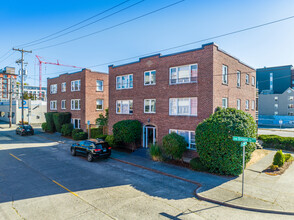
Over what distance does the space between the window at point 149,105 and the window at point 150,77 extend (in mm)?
1722

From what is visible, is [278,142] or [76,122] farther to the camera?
[76,122]

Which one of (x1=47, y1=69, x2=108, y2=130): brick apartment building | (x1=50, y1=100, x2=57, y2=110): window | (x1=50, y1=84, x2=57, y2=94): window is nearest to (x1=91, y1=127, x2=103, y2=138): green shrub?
(x1=47, y1=69, x2=108, y2=130): brick apartment building

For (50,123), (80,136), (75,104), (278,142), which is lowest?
(80,136)

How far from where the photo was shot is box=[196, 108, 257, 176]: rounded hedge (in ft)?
38.3

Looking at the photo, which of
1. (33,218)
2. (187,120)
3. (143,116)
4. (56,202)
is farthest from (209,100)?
(33,218)

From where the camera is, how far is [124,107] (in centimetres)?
2158

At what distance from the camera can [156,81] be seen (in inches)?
728

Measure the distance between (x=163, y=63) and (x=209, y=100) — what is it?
A: 18.2 ft

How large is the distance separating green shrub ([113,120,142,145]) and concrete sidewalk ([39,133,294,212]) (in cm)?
405

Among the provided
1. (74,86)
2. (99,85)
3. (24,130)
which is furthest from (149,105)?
(24,130)

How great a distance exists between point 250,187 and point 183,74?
9888mm

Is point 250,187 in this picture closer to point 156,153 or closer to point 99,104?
point 156,153

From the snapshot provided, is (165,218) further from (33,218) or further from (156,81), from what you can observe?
(156,81)

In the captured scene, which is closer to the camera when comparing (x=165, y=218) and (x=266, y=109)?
(x=165, y=218)
